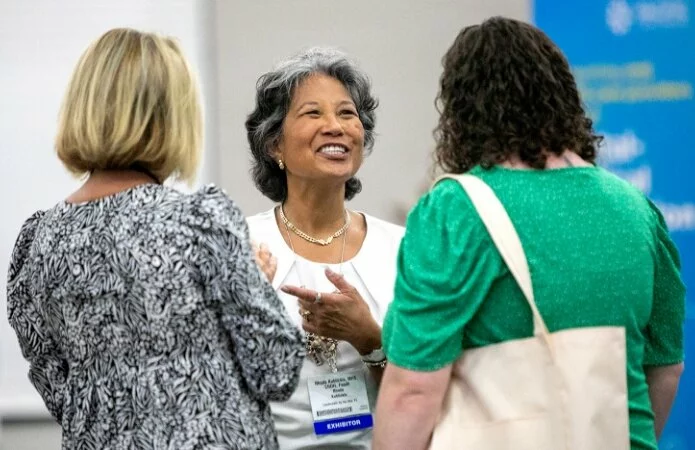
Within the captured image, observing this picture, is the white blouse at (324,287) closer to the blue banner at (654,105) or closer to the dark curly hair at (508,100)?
the dark curly hair at (508,100)

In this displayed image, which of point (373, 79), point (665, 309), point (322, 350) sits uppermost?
point (665, 309)

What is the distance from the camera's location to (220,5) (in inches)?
170

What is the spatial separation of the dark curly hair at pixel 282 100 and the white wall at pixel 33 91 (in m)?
1.35

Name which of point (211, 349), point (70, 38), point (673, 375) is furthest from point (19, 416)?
point (673, 375)

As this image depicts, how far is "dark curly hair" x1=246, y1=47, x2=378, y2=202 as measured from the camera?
9.68 feet

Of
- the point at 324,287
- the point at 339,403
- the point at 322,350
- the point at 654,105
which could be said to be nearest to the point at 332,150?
the point at 324,287

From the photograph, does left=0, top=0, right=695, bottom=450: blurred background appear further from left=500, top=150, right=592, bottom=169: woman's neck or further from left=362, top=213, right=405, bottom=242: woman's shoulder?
left=500, top=150, right=592, bottom=169: woman's neck

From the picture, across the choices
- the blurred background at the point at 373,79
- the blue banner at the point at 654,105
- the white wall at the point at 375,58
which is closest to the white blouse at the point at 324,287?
the blurred background at the point at 373,79

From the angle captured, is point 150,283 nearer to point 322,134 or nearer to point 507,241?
point 507,241

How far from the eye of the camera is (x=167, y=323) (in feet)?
6.14

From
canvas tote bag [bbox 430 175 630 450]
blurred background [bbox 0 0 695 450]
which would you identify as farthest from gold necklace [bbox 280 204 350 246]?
blurred background [bbox 0 0 695 450]

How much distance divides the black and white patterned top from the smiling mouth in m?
0.98

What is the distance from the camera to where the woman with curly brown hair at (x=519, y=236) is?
6.27 feet

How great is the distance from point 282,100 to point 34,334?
1.13 meters
